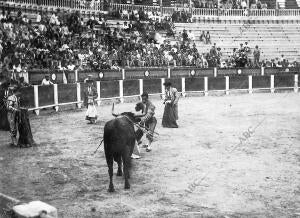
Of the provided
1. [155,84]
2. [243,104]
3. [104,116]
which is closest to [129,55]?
[155,84]

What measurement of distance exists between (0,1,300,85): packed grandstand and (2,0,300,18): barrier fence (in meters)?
0.10

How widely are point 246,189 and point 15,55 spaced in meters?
13.7

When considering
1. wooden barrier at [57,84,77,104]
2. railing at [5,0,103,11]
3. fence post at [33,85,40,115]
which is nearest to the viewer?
fence post at [33,85,40,115]

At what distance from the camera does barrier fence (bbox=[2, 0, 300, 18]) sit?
28.7m

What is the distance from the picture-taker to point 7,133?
46.5ft

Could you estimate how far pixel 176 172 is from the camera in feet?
30.3

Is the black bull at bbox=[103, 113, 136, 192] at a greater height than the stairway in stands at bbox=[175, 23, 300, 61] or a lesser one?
lesser

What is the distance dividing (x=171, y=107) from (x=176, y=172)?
18.6ft

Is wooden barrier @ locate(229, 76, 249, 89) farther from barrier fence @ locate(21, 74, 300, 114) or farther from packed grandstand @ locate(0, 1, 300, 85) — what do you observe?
packed grandstand @ locate(0, 1, 300, 85)

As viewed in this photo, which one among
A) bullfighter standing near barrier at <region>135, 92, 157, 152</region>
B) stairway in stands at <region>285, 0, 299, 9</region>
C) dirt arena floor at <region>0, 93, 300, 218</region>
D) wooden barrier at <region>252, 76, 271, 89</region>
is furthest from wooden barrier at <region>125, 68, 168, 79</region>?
stairway in stands at <region>285, 0, 299, 9</region>

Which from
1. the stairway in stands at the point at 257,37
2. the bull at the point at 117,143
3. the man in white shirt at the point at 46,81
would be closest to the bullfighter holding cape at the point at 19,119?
the bull at the point at 117,143

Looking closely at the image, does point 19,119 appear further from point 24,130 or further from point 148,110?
point 148,110

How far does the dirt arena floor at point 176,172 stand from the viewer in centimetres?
723

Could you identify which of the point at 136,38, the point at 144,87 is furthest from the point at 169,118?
the point at 136,38
